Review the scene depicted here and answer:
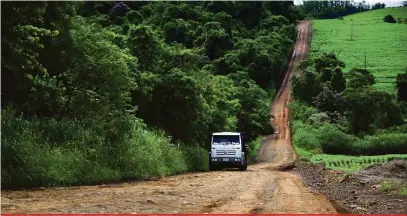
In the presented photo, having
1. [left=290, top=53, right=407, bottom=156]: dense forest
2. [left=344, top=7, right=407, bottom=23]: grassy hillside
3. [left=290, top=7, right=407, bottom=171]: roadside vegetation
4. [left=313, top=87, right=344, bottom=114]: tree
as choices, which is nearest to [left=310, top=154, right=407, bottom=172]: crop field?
[left=290, top=7, right=407, bottom=171]: roadside vegetation

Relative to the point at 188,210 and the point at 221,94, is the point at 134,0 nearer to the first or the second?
the point at 221,94

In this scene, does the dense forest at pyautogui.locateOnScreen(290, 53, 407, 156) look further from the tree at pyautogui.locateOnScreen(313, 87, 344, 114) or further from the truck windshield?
the truck windshield

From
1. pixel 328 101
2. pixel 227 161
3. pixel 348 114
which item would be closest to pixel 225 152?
pixel 227 161

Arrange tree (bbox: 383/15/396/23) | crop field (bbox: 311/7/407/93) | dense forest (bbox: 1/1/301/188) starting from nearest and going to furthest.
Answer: dense forest (bbox: 1/1/301/188) → crop field (bbox: 311/7/407/93) → tree (bbox: 383/15/396/23)

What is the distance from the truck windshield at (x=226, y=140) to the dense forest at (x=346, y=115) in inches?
1026

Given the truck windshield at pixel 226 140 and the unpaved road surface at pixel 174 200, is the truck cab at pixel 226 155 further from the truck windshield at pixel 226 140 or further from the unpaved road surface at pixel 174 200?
the unpaved road surface at pixel 174 200

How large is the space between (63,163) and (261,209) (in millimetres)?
6732

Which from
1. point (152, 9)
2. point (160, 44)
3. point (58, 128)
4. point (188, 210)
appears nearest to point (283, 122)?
point (152, 9)

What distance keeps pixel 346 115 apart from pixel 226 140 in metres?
39.9

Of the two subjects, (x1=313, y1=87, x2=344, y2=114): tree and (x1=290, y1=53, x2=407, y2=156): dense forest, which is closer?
(x1=290, y1=53, x2=407, y2=156): dense forest

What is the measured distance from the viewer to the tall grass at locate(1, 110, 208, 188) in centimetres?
1412

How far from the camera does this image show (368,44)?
12112 centimetres

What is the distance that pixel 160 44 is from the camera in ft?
107

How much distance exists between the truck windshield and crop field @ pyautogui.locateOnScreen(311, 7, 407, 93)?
5812cm
